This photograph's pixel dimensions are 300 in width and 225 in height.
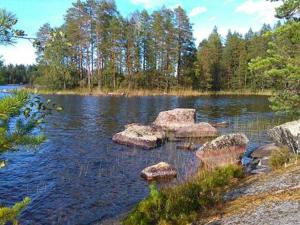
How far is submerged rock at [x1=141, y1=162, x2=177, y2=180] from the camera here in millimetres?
14000

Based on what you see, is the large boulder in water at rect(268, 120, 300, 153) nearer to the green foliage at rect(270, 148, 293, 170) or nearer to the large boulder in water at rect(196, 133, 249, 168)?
the green foliage at rect(270, 148, 293, 170)

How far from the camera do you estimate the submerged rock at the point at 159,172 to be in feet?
45.9

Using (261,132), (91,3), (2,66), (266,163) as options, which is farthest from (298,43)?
(91,3)

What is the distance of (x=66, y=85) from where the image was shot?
7019 centimetres

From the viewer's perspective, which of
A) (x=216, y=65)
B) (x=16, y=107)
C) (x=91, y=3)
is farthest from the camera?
(x=216, y=65)

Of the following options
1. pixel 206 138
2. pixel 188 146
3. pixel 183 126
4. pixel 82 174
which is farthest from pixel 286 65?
pixel 183 126

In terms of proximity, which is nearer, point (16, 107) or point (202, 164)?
point (16, 107)

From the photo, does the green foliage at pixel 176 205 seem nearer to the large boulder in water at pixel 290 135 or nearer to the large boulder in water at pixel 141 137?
the large boulder in water at pixel 290 135

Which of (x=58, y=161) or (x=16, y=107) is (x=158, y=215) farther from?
(x=58, y=161)

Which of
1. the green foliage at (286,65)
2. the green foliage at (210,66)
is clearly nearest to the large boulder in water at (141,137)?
the green foliage at (286,65)

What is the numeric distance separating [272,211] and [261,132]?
1875 centimetres

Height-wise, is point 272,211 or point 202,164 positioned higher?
point 272,211

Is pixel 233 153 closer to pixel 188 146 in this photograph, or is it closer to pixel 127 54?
pixel 188 146

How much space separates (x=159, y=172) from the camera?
14141 millimetres
